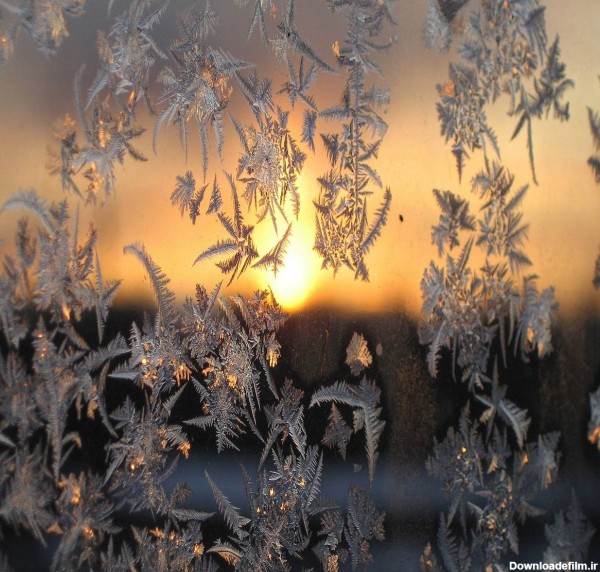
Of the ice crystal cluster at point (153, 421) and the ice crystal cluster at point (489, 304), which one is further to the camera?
the ice crystal cluster at point (153, 421)

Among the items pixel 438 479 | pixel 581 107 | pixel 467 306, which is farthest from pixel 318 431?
pixel 581 107

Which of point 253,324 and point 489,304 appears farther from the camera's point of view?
point 253,324

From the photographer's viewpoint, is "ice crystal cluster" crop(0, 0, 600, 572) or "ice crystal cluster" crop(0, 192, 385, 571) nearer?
"ice crystal cluster" crop(0, 0, 600, 572)

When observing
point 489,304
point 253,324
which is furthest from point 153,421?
point 489,304

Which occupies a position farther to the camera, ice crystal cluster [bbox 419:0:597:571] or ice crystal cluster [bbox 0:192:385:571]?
ice crystal cluster [bbox 0:192:385:571]

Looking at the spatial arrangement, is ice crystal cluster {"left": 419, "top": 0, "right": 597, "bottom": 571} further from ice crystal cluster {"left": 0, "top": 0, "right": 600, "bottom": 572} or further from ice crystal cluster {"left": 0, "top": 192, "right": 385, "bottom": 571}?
ice crystal cluster {"left": 0, "top": 192, "right": 385, "bottom": 571}

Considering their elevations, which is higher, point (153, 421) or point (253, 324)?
point (253, 324)

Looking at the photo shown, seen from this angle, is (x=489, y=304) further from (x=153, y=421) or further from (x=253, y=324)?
(x=153, y=421)

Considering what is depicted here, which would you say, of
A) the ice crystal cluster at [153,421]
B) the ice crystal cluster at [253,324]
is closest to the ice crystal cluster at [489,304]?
the ice crystal cluster at [253,324]

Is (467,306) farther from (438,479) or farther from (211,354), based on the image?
(211,354)

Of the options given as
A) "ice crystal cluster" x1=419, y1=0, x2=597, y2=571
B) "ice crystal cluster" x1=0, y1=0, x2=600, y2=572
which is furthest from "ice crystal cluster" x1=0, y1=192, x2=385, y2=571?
"ice crystal cluster" x1=419, y1=0, x2=597, y2=571

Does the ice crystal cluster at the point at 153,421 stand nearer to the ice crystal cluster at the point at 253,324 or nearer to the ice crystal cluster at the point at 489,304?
the ice crystal cluster at the point at 253,324
